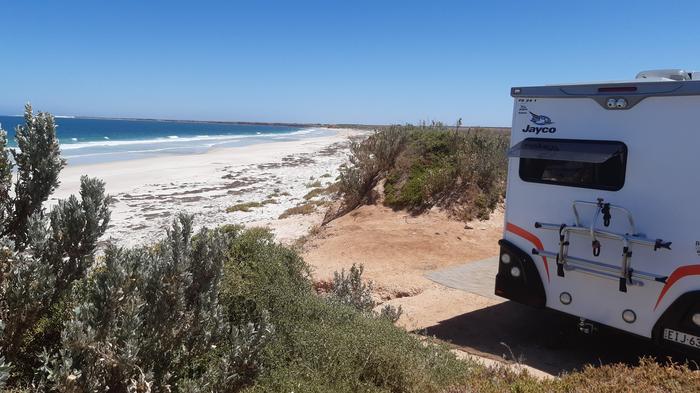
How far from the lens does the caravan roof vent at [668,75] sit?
5566mm

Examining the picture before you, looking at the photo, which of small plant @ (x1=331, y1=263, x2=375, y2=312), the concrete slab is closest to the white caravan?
small plant @ (x1=331, y1=263, x2=375, y2=312)

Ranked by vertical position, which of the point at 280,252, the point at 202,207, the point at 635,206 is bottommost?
the point at 202,207

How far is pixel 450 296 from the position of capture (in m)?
8.37

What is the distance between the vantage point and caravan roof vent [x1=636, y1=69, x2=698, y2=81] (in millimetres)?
5566

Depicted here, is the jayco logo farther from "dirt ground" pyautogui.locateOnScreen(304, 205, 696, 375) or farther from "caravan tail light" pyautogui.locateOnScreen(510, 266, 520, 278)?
"dirt ground" pyautogui.locateOnScreen(304, 205, 696, 375)

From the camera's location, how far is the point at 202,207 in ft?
63.5

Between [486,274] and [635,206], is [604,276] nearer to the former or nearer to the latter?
[635,206]

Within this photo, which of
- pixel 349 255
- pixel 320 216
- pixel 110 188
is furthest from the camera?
pixel 110 188

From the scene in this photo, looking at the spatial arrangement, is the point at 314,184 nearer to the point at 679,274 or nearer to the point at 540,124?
the point at 540,124

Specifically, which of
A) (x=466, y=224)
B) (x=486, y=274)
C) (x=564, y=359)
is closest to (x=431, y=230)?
(x=466, y=224)

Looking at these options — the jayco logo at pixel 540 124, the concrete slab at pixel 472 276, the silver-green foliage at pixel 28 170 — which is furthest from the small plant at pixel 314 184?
the silver-green foliage at pixel 28 170

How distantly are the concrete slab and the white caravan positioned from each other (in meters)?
2.02

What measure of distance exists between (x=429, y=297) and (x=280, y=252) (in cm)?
314

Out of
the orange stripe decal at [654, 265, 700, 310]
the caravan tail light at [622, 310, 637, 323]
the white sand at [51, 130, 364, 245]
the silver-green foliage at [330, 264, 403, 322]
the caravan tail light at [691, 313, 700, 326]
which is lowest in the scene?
the white sand at [51, 130, 364, 245]
